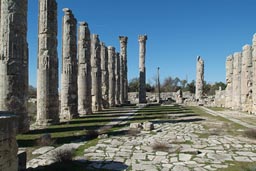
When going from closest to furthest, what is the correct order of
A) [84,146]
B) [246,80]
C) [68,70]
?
[84,146]
[68,70]
[246,80]

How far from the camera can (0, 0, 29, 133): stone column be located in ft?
36.7

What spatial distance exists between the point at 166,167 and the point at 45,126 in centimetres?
911

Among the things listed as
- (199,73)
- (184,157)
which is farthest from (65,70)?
(199,73)

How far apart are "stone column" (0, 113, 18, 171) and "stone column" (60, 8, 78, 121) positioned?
12.9m

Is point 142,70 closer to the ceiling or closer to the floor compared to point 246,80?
closer to the ceiling

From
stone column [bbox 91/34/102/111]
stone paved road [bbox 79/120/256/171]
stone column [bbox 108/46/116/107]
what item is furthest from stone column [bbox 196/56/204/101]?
stone paved road [bbox 79/120/256/171]

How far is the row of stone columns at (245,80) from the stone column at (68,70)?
12696 millimetres

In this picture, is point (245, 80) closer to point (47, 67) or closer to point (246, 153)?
point (47, 67)

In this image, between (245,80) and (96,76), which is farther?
(96,76)

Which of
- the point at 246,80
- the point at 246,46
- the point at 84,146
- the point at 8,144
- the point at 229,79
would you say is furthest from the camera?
the point at 229,79

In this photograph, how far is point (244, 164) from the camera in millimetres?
6324

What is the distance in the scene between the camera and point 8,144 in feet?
14.8

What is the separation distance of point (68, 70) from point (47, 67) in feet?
11.4

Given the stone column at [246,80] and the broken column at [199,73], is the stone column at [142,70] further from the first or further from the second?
the stone column at [246,80]
